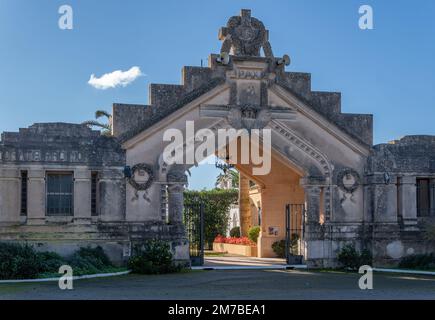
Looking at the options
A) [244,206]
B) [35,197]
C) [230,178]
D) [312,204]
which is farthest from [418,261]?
[230,178]

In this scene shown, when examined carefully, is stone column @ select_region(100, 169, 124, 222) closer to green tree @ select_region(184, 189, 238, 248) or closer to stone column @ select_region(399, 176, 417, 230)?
stone column @ select_region(399, 176, 417, 230)

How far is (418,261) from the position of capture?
2625 cm

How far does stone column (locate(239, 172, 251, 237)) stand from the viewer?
38312mm

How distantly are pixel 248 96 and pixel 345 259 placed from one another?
23.0 feet

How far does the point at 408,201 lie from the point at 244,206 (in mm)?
13045

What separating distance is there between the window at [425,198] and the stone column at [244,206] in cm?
1224

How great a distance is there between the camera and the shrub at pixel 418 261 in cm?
2602

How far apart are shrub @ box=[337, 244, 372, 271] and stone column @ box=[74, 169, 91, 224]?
30.7 feet

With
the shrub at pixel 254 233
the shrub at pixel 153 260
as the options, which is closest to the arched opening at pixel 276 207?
the shrub at pixel 254 233

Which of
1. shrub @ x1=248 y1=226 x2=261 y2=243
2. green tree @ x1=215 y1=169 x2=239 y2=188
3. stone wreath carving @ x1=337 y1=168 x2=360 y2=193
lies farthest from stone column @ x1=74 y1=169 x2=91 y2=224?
green tree @ x1=215 y1=169 x2=239 y2=188

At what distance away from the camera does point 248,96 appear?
2598 centimetres

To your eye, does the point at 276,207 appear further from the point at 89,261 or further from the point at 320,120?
the point at 89,261

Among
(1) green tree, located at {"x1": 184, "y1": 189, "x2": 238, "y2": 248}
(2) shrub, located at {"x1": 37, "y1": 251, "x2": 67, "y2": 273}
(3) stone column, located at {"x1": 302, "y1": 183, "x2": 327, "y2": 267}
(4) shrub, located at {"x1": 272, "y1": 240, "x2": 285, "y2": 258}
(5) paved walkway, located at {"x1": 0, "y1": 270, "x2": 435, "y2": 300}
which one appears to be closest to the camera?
(5) paved walkway, located at {"x1": 0, "y1": 270, "x2": 435, "y2": 300}
